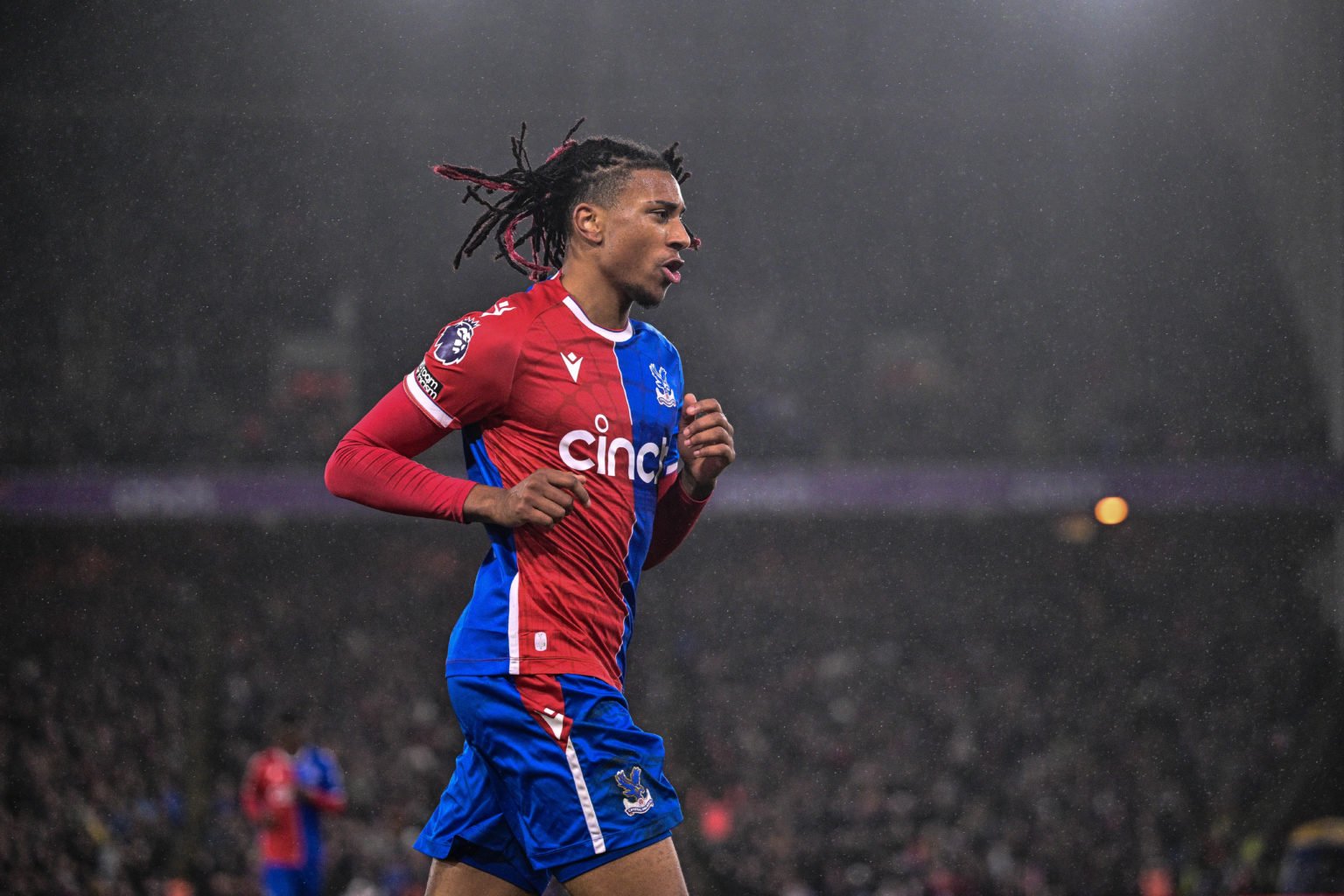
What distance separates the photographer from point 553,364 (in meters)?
2.02

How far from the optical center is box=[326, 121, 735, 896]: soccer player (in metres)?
1.83

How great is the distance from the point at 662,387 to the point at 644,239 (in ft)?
0.85

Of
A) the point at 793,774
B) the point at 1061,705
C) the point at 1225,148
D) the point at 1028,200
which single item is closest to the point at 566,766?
the point at 1225,148

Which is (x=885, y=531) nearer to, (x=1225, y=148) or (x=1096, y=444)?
(x=1096, y=444)

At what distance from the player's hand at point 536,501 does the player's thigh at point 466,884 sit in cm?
56

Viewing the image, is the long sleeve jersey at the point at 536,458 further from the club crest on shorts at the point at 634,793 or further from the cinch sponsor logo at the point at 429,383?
the club crest on shorts at the point at 634,793

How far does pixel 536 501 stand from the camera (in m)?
1.80

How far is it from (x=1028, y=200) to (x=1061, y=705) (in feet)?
15.9

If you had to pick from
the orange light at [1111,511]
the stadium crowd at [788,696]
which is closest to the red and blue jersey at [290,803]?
the stadium crowd at [788,696]

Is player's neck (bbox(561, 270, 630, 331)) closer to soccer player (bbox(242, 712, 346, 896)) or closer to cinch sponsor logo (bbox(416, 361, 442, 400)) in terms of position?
cinch sponsor logo (bbox(416, 361, 442, 400))

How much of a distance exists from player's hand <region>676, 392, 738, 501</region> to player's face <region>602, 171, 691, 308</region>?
214 millimetres

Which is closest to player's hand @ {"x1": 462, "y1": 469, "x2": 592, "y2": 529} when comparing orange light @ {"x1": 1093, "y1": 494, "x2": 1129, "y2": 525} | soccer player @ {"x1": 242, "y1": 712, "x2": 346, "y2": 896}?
soccer player @ {"x1": 242, "y1": 712, "x2": 346, "y2": 896}

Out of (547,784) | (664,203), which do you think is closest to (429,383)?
(664,203)

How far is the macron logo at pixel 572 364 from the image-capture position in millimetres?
2031
